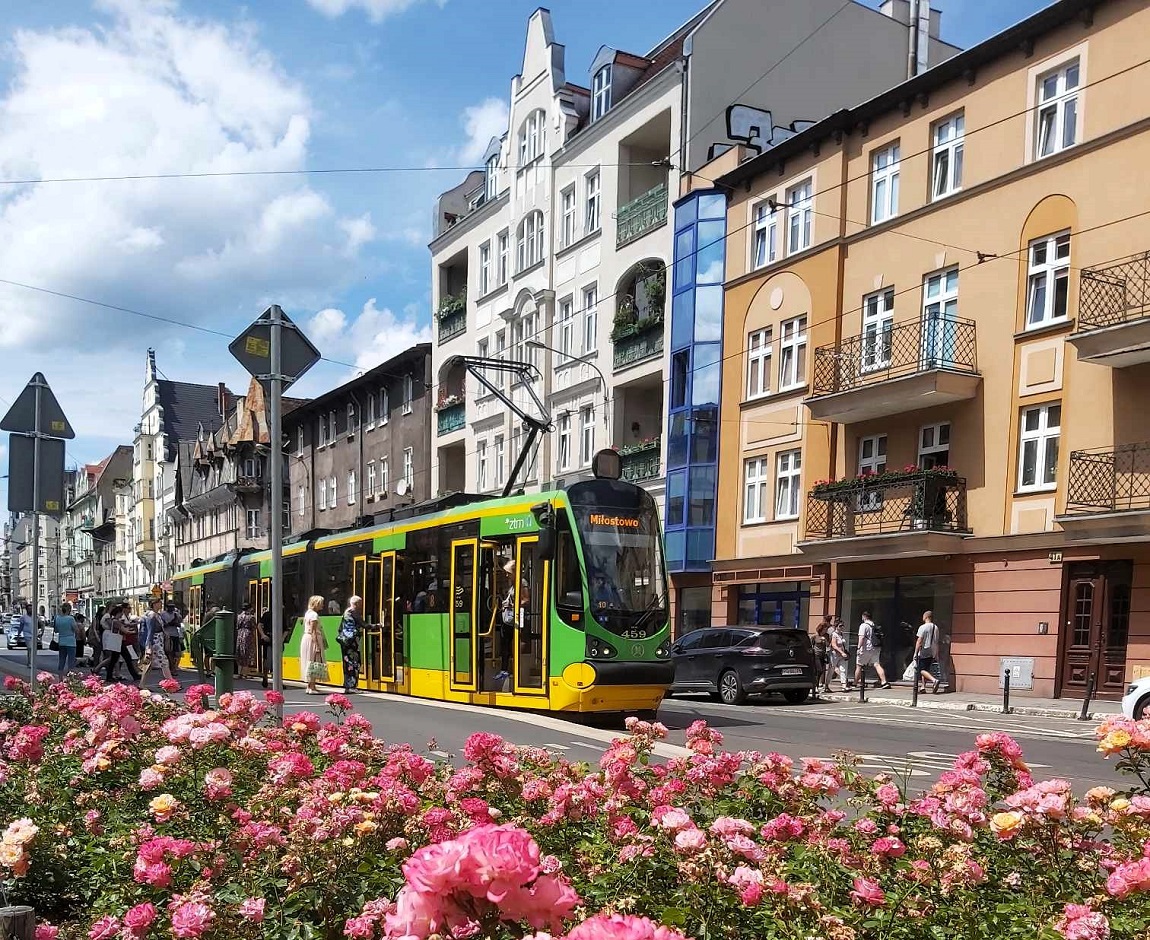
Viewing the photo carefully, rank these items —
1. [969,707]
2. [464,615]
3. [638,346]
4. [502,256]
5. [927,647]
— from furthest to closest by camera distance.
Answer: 1. [502,256]
2. [638,346]
3. [927,647]
4. [969,707]
5. [464,615]

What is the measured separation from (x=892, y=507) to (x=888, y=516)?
0.24 m

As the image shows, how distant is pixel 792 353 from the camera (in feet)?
90.8

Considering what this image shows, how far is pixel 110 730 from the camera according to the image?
5328 millimetres

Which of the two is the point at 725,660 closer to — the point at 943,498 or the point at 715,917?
the point at 943,498

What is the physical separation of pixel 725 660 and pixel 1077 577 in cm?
689

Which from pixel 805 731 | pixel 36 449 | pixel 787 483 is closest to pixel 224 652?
pixel 36 449

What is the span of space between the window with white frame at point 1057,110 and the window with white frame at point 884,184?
3941 millimetres

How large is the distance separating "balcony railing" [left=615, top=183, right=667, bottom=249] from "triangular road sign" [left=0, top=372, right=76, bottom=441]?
23.5 m

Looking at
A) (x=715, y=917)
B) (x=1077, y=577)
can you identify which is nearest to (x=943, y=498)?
(x=1077, y=577)

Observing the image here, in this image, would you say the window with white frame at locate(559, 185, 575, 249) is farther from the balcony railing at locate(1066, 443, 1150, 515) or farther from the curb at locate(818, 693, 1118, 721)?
the balcony railing at locate(1066, 443, 1150, 515)

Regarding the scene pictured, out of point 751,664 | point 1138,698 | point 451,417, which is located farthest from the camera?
point 451,417

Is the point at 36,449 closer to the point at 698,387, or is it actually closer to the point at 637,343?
the point at 698,387

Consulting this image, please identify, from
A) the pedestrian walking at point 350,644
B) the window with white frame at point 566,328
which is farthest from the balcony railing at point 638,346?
the pedestrian walking at point 350,644

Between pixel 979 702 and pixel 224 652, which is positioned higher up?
pixel 224 652
